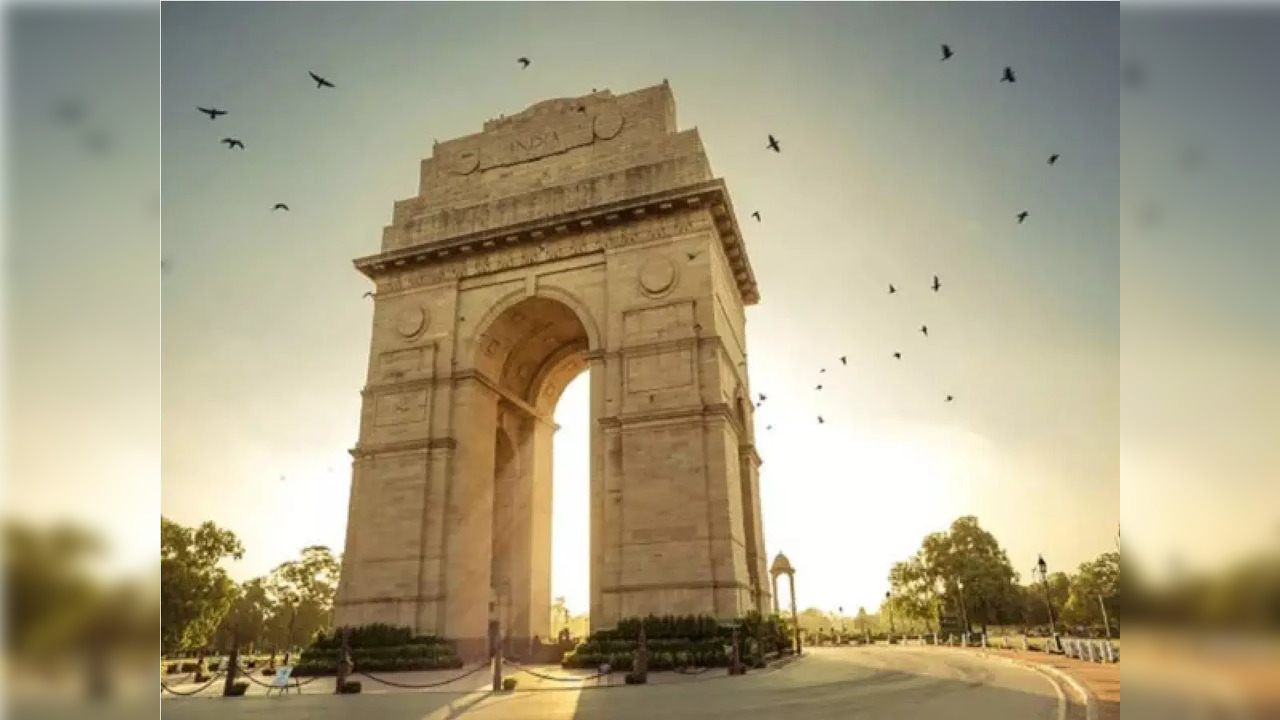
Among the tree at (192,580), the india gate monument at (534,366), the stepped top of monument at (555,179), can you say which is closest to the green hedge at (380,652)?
the india gate monument at (534,366)

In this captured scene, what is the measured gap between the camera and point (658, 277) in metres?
25.0

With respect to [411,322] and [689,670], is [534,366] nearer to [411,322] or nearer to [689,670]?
[411,322]

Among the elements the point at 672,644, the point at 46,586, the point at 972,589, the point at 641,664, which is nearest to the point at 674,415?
the point at 672,644

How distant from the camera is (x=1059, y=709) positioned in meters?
10.0

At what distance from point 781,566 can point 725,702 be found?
2524 centimetres

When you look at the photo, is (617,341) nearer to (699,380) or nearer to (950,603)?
(699,380)

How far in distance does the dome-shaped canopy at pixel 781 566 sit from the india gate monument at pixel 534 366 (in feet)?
27.5

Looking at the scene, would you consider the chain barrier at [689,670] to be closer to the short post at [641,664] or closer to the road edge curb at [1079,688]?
the short post at [641,664]

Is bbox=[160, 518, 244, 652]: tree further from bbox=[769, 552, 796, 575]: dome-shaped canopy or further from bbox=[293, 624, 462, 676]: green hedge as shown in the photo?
bbox=[769, 552, 796, 575]: dome-shaped canopy

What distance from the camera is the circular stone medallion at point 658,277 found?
24875 mm

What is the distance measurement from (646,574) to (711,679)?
5.21 m

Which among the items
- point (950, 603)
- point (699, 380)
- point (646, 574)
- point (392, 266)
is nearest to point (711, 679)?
point (646, 574)

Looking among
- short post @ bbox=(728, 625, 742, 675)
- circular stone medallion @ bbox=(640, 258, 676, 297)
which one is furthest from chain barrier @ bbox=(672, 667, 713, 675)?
Answer: circular stone medallion @ bbox=(640, 258, 676, 297)

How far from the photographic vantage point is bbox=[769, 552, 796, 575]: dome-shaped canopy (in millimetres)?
35625
